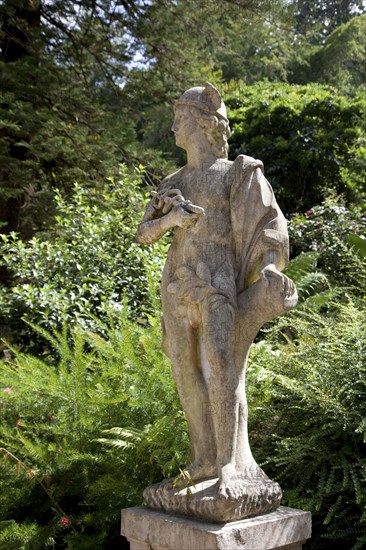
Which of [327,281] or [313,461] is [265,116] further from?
[313,461]

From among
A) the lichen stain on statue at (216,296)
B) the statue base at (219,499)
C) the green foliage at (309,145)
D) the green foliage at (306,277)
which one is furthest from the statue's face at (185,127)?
the green foliage at (309,145)

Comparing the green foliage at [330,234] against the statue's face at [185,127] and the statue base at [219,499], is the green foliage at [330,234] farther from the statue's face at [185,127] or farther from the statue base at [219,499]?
the statue base at [219,499]

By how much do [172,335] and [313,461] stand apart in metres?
1.61

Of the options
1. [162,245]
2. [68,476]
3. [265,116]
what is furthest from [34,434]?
[265,116]

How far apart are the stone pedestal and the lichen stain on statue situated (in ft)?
0.19

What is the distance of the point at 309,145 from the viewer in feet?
39.9

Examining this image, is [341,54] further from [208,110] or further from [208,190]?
[208,190]

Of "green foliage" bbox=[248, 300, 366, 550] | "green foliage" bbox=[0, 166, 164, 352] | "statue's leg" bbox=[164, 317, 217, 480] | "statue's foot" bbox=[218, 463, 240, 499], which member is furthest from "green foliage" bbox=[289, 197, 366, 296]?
"statue's foot" bbox=[218, 463, 240, 499]

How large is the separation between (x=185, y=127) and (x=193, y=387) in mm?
1284

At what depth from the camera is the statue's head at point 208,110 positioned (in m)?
3.72

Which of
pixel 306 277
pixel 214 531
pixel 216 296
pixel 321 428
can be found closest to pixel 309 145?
pixel 306 277

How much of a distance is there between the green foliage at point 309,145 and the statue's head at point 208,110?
26.9 feet

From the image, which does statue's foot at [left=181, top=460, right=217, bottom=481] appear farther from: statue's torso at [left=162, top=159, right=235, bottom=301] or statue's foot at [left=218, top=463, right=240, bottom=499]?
statue's torso at [left=162, top=159, right=235, bottom=301]

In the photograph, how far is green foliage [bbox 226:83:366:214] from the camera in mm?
12094
